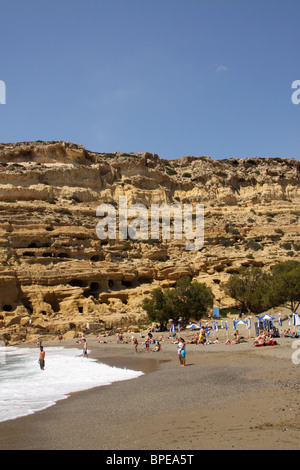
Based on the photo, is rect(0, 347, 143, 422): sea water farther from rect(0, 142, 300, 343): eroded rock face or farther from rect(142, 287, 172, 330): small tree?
rect(0, 142, 300, 343): eroded rock face

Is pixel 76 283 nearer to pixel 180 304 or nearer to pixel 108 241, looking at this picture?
pixel 108 241

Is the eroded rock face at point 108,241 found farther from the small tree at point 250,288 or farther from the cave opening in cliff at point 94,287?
the small tree at point 250,288

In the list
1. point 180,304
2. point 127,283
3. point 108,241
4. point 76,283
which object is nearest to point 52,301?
point 76,283

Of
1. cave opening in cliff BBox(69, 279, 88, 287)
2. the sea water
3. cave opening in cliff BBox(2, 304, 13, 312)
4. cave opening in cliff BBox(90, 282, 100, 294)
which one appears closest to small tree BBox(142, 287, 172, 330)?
cave opening in cliff BBox(90, 282, 100, 294)

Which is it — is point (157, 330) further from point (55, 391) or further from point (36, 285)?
point (55, 391)

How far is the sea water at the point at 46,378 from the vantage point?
10531 millimetres

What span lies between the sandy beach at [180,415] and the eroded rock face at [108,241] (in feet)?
74.8

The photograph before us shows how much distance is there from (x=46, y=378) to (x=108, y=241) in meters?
32.6

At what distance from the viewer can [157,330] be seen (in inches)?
1357

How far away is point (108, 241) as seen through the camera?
4769 cm

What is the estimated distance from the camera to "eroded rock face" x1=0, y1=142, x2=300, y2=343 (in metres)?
Result: 36.7

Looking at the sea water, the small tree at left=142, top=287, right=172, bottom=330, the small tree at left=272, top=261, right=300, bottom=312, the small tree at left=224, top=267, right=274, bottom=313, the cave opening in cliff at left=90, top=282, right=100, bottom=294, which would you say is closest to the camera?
the sea water

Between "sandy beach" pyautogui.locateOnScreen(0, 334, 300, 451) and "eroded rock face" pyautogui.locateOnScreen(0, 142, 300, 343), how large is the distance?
898 inches

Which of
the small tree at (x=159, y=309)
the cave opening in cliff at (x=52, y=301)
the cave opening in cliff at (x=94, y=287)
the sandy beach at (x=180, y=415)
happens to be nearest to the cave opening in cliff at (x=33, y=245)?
the cave opening in cliff at (x=52, y=301)
